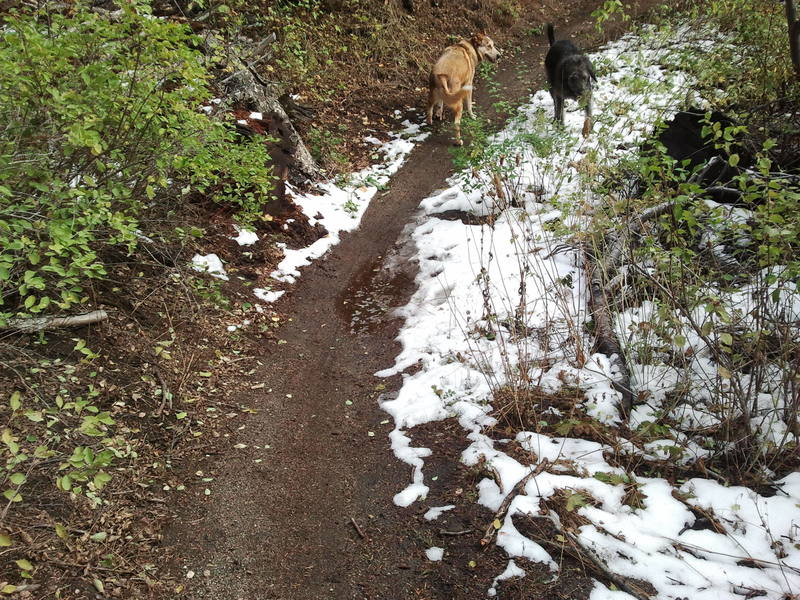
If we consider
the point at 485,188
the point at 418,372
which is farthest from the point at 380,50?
the point at 418,372

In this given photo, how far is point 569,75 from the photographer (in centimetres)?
809

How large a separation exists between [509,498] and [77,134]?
11.4ft

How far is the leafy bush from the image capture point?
9.79ft

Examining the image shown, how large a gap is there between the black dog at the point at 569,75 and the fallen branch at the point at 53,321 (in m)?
6.91

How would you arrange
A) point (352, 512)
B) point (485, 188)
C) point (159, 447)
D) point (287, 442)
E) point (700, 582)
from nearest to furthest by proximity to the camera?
point (700, 582), point (352, 512), point (159, 447), point (287, 442), point (485, 188)

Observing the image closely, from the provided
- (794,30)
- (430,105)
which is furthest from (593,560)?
(430,105)

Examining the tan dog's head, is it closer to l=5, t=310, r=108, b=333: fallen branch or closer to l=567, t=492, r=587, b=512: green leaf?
l=5, t=310, r=108, b=333: fallen branch

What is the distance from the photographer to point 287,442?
4.05 m

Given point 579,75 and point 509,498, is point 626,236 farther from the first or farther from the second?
point 579,75

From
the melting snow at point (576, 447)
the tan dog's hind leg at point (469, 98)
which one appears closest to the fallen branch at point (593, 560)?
the melting snow at point (576, 447)

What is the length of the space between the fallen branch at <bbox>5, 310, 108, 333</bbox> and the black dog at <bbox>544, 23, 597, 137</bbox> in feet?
22.7

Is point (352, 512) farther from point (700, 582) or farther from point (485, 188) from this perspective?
point (485, 188)

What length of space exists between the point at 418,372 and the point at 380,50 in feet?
31.0

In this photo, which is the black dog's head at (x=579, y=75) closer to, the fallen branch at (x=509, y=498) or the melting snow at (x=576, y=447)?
the melting snow at (x=576, y=447)
